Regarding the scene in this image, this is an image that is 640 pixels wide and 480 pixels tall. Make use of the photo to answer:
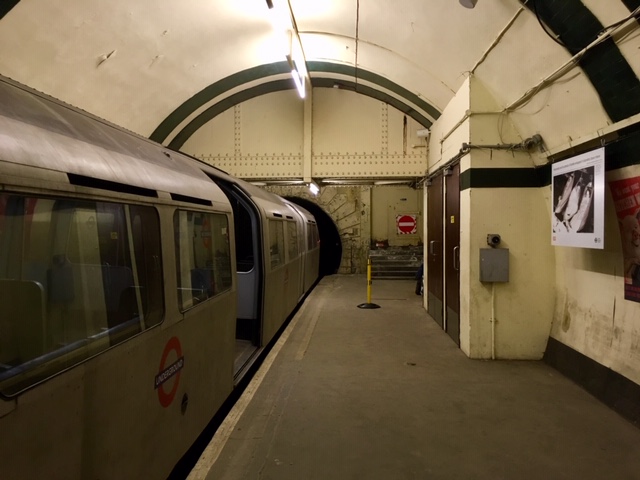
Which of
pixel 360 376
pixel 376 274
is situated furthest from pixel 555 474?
pixel 376 274

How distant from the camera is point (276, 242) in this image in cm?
675

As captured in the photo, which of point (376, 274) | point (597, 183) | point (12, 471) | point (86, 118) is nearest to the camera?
point (12, 471)

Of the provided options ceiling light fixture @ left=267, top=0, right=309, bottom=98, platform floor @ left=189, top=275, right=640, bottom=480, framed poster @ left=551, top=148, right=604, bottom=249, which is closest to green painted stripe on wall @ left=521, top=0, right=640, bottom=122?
framed poster @ left=551, top=148, right=604, bottom=249

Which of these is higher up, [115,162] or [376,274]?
[115,162]

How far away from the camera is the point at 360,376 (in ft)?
16.1

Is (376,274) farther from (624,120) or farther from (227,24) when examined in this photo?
(624,120)

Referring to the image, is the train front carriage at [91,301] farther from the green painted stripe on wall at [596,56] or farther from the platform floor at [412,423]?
the green painted stripe on wall at [596,56]

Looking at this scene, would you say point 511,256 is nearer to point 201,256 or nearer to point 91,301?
point 201,256

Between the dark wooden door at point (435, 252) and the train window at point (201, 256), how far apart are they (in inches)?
175

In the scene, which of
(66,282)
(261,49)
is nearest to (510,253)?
(66,282)

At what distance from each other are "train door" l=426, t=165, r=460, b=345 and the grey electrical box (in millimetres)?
746

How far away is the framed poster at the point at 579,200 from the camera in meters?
3.89

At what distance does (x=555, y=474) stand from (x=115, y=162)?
11.9 ft

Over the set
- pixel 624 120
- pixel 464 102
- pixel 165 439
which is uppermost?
pixel 464 102
